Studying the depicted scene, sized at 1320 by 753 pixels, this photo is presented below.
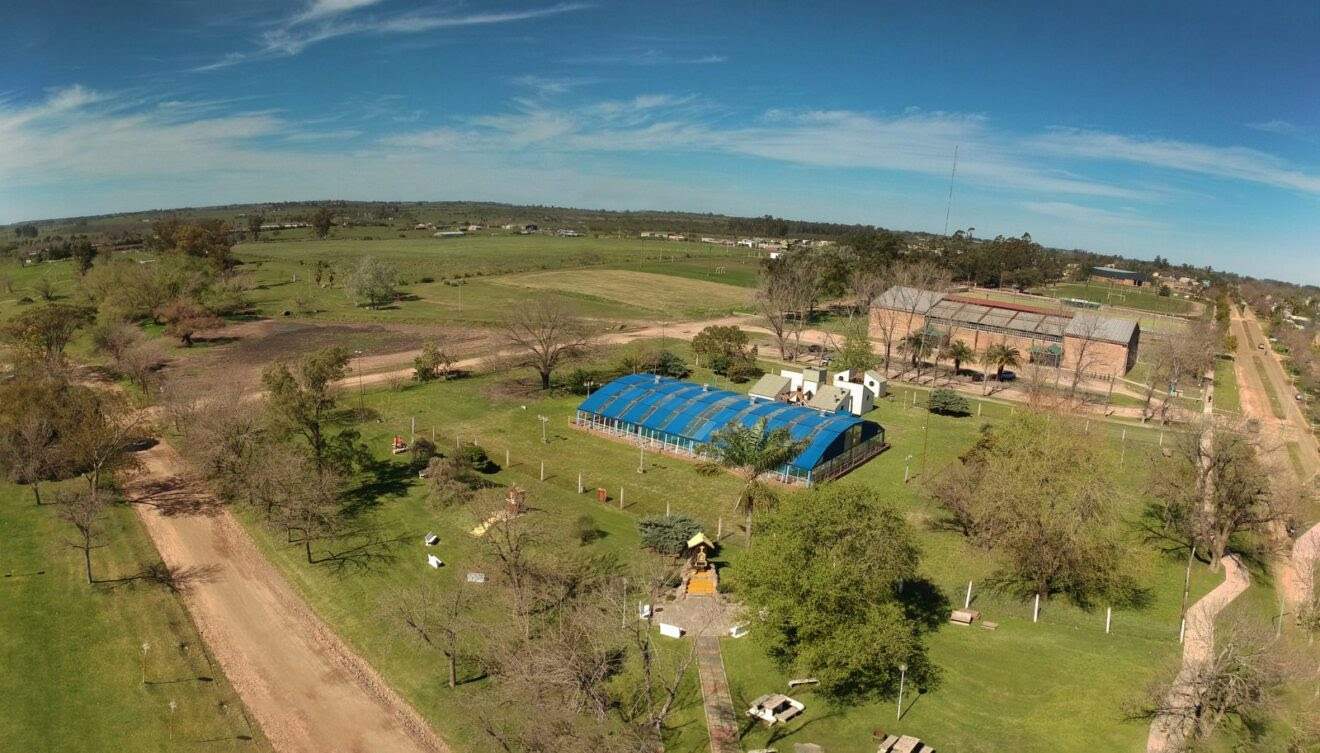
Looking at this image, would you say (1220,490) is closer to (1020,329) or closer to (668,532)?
(668,532)

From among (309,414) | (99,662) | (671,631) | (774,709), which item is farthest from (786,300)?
(99,662)

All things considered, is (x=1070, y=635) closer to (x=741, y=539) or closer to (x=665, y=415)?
(x=741, y=539)

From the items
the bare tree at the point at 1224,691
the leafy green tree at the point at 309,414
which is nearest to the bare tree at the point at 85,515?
the leafy green tree at the point at 309,414

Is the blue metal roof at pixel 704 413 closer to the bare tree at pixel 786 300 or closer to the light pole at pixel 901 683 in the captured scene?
the light pole at pixel 901 683

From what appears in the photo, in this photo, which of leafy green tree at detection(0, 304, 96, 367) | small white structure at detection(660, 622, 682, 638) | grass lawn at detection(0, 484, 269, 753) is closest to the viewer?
grass lawn at detection(0, 484, 269, 753)

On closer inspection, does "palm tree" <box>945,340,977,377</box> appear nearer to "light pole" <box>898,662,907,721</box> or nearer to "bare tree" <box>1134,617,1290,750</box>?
"bare tree" <box>1134,617,1290,750</box>

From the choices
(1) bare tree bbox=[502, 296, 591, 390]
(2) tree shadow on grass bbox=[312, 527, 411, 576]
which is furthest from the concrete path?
(1) bare tree bbox=[502, 296, 591, 390]

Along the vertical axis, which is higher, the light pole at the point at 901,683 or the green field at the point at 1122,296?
the green field at the point at 1122,296
